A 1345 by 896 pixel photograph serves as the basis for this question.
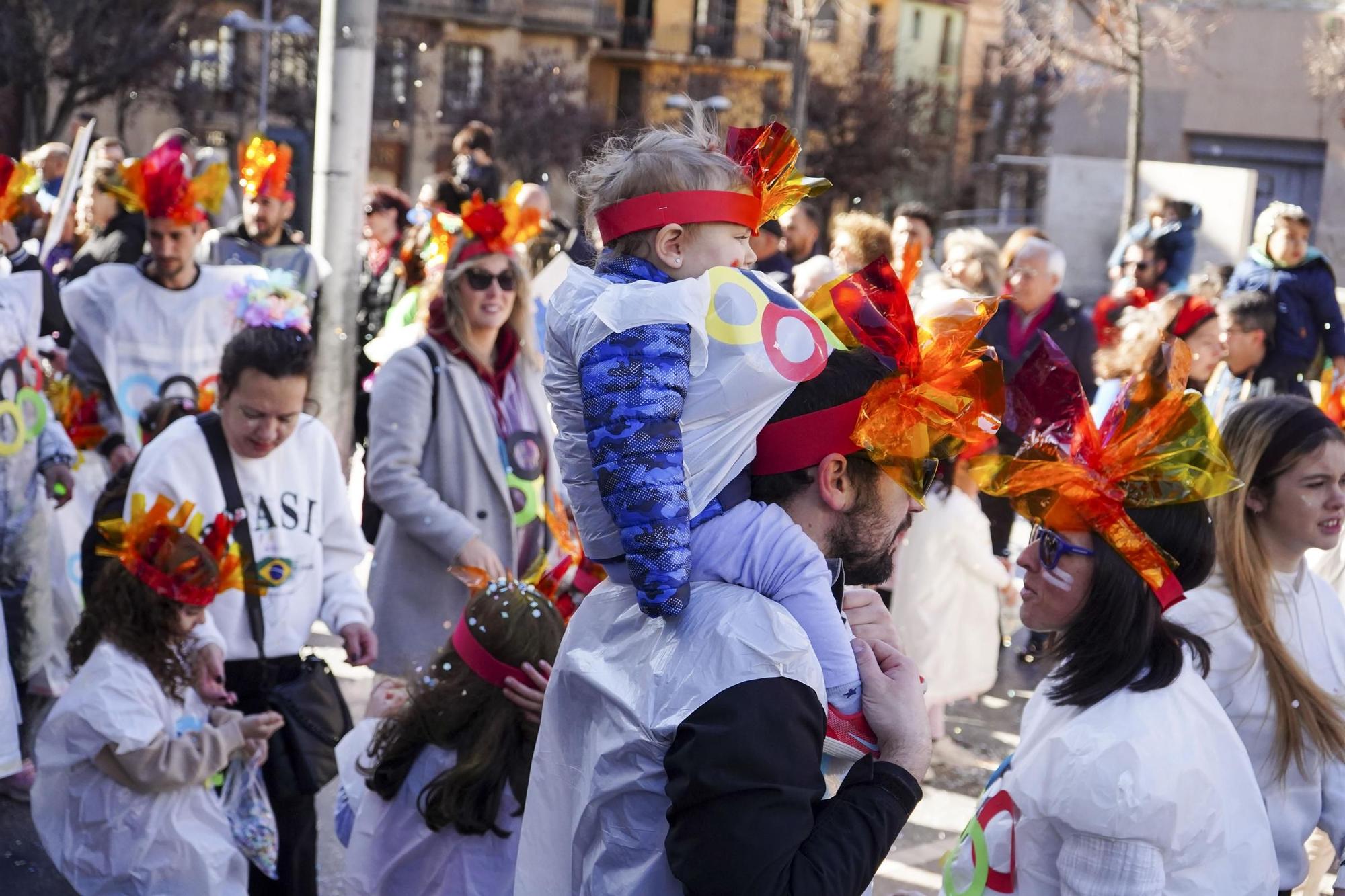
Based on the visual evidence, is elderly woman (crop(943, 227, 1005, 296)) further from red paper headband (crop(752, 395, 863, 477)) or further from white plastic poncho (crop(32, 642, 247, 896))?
red paper headband (crop(752, 395, 863, 477))

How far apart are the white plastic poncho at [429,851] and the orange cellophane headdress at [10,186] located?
8.56ft

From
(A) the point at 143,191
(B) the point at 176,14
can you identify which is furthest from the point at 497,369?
(B) the point at 176,14

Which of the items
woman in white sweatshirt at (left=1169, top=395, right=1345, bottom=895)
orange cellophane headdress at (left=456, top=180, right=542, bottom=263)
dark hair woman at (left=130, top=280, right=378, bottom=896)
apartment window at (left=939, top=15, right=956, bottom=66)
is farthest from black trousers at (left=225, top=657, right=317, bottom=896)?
apartment window at (left=939, top=15, right=956, bottom=66)

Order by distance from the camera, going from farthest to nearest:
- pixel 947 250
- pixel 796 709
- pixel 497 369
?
pixel 947 250, pixel 497 369, pixel 796 709

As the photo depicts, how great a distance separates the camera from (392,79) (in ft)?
152

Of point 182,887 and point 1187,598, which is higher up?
point 1187,598

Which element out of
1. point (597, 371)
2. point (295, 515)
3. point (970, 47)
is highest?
point (970, 47)

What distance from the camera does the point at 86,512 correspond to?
6.34 m

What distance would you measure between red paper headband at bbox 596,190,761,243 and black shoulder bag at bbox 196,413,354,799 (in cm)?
218

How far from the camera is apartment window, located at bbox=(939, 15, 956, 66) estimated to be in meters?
62.7

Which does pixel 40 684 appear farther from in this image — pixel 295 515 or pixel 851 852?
pixel 851 852

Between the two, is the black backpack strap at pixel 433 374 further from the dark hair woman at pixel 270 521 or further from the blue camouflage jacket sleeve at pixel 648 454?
the blue camouflage jacket sleeve at pixel 648 454

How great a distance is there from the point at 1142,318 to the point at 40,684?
5.02 meters

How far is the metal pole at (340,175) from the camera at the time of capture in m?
5.98
